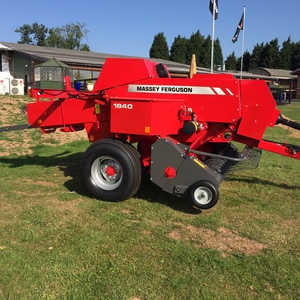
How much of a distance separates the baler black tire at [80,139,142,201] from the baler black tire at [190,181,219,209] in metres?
0.80

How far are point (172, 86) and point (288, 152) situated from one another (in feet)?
5.89

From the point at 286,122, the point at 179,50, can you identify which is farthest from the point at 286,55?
the point at 286,122

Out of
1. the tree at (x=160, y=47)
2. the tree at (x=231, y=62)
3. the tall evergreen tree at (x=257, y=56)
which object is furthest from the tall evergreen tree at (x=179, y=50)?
the tall evergreen tree at (x=257, y=56)

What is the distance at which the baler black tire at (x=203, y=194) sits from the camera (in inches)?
166

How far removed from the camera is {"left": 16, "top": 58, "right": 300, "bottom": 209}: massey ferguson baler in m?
4.46

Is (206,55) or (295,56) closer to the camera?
(206,55)

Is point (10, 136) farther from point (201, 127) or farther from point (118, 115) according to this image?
point (201, 127)

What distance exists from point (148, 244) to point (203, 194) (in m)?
1.03

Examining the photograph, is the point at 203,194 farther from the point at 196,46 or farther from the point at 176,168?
the point at 196,46

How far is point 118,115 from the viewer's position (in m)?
4.74

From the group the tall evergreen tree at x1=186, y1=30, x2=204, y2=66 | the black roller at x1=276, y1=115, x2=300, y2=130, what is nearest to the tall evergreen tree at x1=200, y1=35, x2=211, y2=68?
the tall evergreen tree at x1=186, y1=30, x2=204, y2=66

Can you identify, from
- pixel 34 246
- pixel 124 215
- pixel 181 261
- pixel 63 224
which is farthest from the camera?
pixel 124 215

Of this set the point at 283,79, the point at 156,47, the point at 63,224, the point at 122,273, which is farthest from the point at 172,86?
the point at 156,47

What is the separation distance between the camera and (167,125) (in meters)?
4.67
